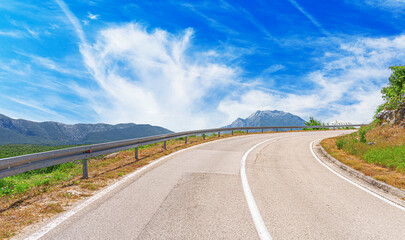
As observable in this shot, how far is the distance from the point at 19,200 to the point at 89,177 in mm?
2028

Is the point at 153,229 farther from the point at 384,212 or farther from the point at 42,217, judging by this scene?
the point at 384,212

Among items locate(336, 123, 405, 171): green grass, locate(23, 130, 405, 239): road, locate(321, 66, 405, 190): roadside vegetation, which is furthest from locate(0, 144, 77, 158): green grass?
locate(336, 123, 405, 171): green grass

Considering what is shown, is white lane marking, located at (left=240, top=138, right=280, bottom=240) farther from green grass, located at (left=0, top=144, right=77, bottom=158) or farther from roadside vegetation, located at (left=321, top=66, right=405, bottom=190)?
green grass, located at (left=0, top=144, right=77, bottom=158)

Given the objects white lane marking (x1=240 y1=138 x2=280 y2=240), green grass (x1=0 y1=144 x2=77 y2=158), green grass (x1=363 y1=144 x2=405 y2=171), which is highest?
green grass (x1=0 y1=144 x2=77 y2=158)

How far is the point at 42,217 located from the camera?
402 cm

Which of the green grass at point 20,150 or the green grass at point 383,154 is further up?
the green grass at point 20,150

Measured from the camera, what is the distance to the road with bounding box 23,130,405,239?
3.51 m

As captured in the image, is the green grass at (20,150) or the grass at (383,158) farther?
the green grass at (20,150)

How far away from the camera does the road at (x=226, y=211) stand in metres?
3.51

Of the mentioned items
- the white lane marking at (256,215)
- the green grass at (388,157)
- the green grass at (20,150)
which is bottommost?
the white lane marking at (256,215)

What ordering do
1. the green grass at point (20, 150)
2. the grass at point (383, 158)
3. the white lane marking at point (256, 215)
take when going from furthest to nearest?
the green grass at point (20, 150) → the grass at point (383, 158) → the white lane marking at point (256, 215)

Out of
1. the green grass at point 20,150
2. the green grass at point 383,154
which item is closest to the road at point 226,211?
the green grass at point 383,154

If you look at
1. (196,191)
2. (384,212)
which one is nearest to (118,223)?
(196,191)

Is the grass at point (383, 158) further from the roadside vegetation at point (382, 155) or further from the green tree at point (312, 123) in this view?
the green tree at point (312, 123)
